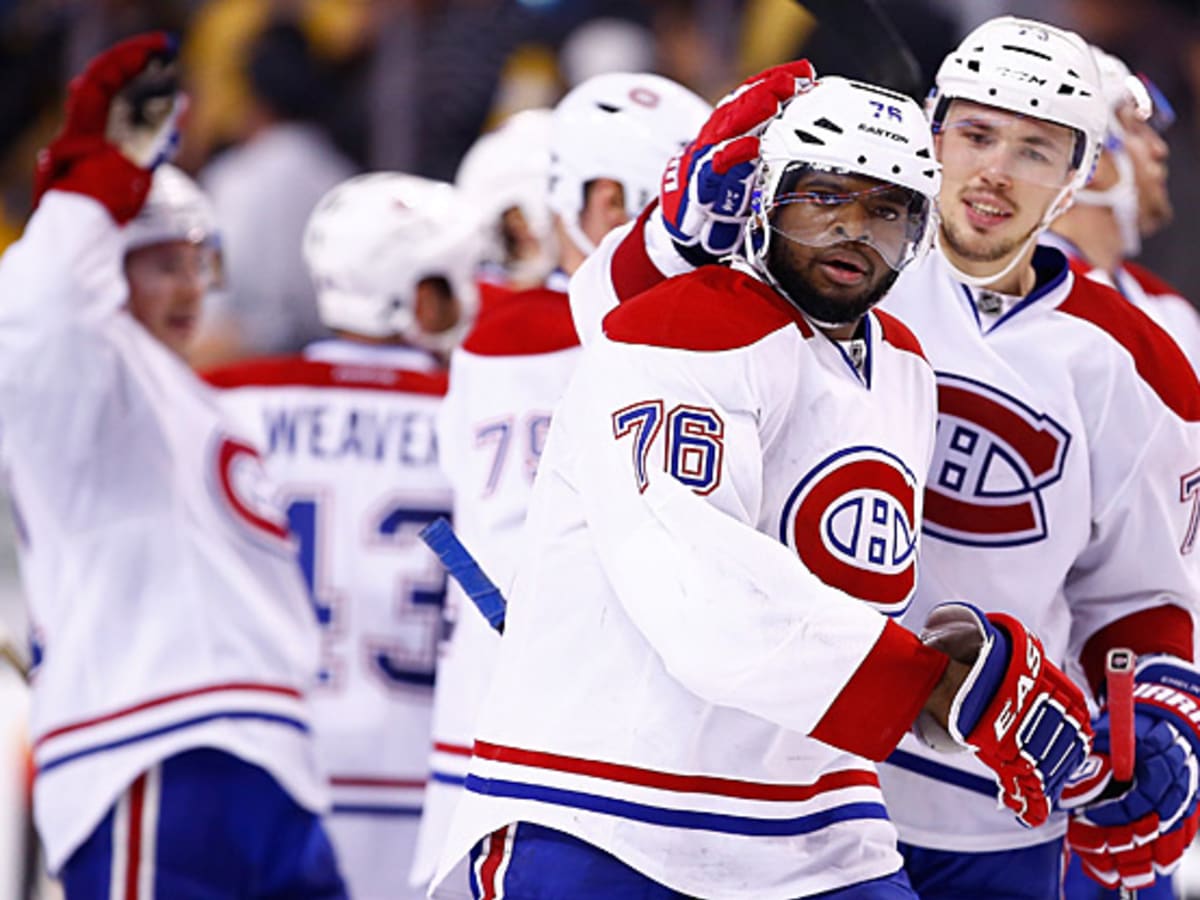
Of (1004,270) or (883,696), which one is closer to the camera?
(883,696)

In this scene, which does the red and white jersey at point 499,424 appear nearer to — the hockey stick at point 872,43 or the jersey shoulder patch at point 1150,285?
the hockey stick at point 872,43

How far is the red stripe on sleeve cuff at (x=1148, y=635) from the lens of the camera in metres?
3.28

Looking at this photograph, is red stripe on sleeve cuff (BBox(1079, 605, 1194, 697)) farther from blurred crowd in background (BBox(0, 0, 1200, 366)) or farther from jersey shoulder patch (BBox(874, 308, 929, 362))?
blurred crowd in background (BBox(0, 0, 1200, 366))

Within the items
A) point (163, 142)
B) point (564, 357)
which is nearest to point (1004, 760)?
point (564, 357)

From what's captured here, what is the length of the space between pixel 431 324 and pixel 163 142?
112 cm

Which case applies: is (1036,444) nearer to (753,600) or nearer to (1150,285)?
(753,600)

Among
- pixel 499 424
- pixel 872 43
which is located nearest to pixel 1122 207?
pixel 872 43

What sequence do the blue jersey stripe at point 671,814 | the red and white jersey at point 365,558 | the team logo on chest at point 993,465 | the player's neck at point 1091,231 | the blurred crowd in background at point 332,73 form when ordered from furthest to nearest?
the blurred crowd in background at point 332,73 < the red and white jersey at point 365,558 < the player's neck at point 1091,231 < the team logo on chest at point 993,465 < the blue jersey stripe at point 671,814

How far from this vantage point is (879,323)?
2.91 metres

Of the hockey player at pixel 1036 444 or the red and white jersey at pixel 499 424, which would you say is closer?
the hockey player at pixel 1036 444

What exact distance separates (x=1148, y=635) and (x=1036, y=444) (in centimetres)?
32

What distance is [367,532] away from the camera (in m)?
4.70

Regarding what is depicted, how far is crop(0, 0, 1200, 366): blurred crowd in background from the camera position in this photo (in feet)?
22.4

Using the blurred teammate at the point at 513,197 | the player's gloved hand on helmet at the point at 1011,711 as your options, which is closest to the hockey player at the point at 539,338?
the player's gloved hand on helmet at the point at 1011,711
